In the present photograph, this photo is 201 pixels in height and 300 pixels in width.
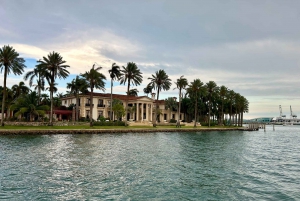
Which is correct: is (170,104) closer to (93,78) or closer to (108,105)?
(108,105)

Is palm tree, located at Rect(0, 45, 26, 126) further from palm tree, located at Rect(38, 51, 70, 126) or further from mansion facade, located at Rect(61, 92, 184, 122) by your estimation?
mansion facade, located at Rect(61, 92, 184, 122)

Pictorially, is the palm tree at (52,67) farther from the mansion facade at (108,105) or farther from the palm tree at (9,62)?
the mansion facade at (108,105)

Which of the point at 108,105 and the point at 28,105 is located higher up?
the point at 108,105

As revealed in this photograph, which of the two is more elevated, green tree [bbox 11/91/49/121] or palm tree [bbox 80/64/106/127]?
palm tree [bbox 80/64/106/127]

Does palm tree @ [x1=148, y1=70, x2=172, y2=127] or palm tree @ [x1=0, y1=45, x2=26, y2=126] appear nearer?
palm tree @ [x1=0, y1=45, x2=26, y2=126]

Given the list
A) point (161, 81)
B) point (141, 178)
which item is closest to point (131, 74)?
point (161, 81)

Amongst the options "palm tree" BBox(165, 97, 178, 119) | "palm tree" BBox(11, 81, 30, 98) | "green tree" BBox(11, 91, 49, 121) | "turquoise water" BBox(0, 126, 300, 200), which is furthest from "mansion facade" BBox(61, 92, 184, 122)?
"turquoise water" BBox(0, 126, 300, 200)

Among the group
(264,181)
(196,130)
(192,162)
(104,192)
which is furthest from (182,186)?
(196,130)

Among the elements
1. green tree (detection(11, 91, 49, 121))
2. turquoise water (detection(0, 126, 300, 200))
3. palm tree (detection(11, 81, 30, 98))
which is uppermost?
palm tree (detection(11, 81, 30, 98))

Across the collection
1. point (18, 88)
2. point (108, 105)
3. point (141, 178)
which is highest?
point (18, 88)

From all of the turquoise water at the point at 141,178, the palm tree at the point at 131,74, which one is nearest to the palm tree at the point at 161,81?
the palm tree at the point at 131,74

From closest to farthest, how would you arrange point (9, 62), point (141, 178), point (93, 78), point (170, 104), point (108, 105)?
point (141, 178), point (9, 62), point (93, 78), point (108, 105), point (170, 104)

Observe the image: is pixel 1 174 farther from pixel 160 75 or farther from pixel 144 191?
pixel 160 75

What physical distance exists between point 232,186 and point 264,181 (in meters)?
3.12
